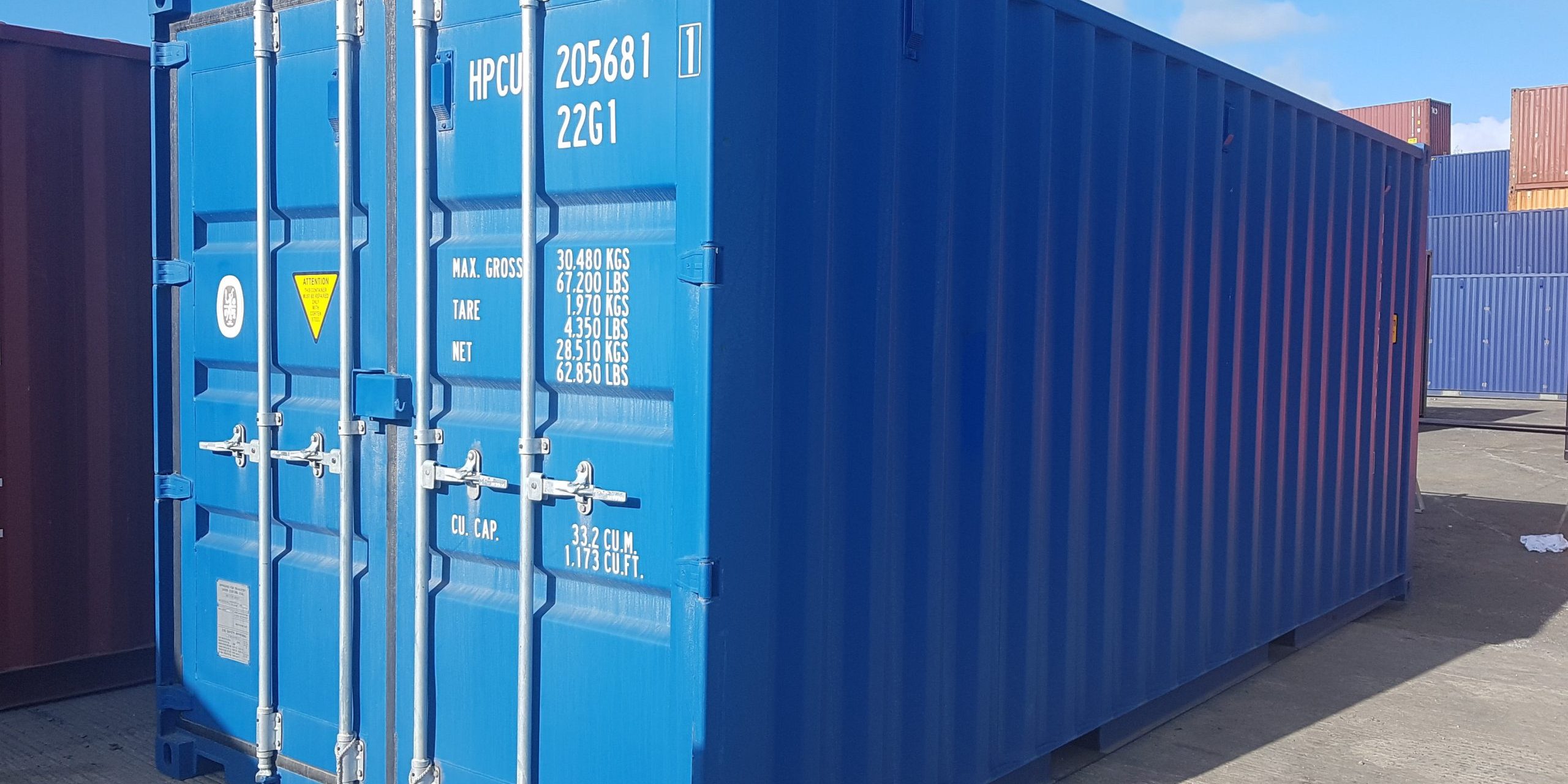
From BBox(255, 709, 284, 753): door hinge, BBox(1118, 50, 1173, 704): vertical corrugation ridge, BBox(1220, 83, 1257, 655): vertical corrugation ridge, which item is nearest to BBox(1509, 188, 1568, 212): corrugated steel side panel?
BBox(1220, 83, 1257, 655): vertical corrugation ridge

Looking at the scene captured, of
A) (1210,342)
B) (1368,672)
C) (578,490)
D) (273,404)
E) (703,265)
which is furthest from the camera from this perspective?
(1368,672)

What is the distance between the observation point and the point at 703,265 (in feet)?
10.7

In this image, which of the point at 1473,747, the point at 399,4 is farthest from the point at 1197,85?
the point at 399,4

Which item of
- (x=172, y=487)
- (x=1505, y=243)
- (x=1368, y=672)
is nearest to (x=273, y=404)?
(x=172, y=487)

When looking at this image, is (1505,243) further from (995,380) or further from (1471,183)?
(995,380)

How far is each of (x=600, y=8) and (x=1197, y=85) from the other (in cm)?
322

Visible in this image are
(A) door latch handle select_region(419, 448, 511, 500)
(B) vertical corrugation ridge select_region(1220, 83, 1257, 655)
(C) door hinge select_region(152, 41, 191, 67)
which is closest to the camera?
(A) door latch handle select_region(419, 448, 511, 500)

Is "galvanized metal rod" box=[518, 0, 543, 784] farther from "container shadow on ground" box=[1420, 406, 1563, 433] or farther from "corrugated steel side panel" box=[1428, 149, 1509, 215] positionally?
"corrugated steel side panel" box=[1428, 149, 1509, 215]

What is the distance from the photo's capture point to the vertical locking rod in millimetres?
3775

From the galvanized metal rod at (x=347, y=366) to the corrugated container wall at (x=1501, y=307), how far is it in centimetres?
2973

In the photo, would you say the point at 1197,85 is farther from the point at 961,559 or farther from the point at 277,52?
the point at 277,52

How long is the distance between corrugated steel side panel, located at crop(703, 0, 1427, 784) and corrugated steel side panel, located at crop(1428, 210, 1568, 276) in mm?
28880

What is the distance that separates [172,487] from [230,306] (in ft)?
2.43

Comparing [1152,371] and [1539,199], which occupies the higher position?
[1539,199]
